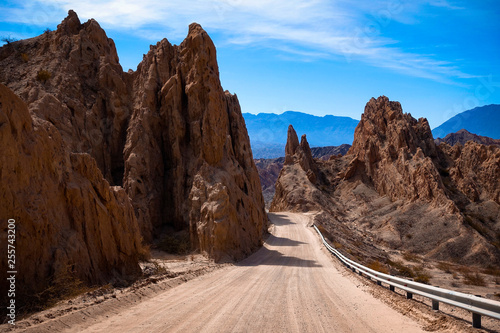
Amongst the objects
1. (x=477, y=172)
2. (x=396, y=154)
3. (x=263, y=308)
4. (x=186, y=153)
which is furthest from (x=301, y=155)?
(x=263, y=308)

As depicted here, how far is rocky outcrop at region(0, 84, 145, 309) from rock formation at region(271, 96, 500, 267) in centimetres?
2925

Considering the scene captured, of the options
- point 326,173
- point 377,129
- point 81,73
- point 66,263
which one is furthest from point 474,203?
point 66,263

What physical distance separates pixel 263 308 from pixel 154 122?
71.1 ft

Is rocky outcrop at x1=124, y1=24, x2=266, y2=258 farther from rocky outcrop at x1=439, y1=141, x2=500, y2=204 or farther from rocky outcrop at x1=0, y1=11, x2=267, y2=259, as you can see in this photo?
rocky outcrop at x1=439, y1=141, x2=500, y2=204

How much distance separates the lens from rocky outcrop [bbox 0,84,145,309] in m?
10.5

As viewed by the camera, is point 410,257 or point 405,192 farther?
point 405,192

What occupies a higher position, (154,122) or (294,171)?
(154,122)

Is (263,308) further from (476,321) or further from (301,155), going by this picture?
(301,155)

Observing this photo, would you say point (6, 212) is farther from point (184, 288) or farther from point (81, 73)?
point (81, 73)

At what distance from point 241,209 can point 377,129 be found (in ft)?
190

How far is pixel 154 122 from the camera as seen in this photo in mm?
29531

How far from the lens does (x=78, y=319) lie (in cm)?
884

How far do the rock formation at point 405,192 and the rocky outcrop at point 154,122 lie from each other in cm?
1965

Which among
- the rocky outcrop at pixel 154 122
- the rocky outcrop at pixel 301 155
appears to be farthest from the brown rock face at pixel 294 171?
the rocky outcrop at pixel 154 122
